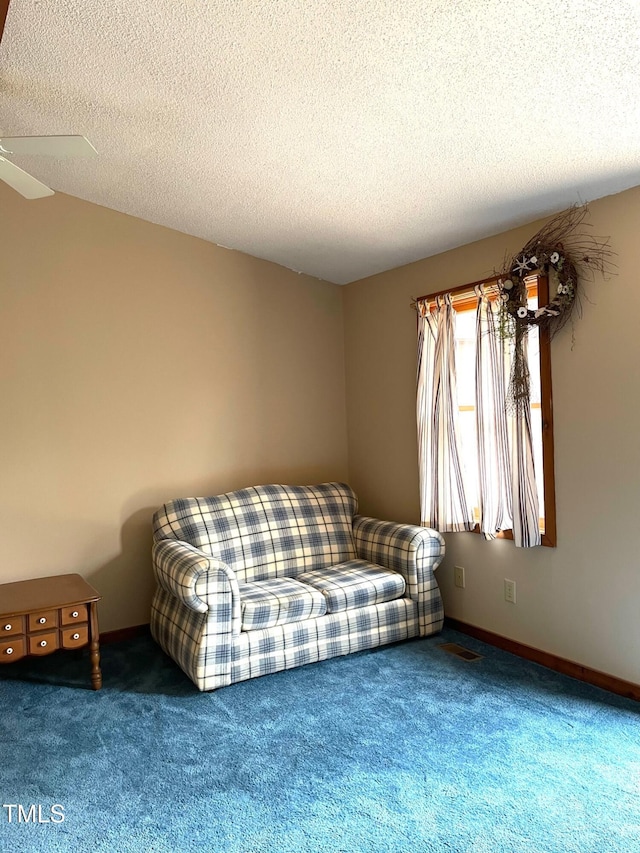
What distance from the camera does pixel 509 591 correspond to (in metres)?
3.60

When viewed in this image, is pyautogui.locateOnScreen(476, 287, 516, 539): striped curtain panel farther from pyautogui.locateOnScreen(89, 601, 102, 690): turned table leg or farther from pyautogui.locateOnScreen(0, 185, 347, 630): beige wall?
pyautogui.locateOnScreen(89, 601, 102, 690): turned table leg

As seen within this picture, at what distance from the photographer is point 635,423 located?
2949 mm

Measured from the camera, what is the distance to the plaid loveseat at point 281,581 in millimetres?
3180

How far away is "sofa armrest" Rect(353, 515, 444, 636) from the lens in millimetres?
3744

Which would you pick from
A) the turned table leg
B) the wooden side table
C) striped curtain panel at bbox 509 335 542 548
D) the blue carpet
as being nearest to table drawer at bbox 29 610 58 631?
the wooden side table

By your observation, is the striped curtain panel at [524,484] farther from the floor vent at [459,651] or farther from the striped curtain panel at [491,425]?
the floor vent at [459,651]

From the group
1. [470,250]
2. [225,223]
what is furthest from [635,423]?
[225,223]

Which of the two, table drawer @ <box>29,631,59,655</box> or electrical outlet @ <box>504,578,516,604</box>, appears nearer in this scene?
table drawer @ <box>29,631,59,655</box>

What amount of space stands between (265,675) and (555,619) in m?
1.55

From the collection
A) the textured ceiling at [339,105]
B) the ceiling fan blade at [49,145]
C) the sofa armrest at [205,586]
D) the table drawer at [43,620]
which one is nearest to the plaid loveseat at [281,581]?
the sofa armrest at [205,586]

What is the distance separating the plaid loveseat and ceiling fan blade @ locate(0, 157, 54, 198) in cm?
182

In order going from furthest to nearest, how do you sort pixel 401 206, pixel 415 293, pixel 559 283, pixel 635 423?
pixel 415 293 → pixel 401 206 → pixel 559 283 → pixel 635 423

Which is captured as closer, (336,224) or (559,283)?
(559,283)

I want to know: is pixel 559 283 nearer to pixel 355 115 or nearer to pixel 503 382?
→ pixel 503 382
